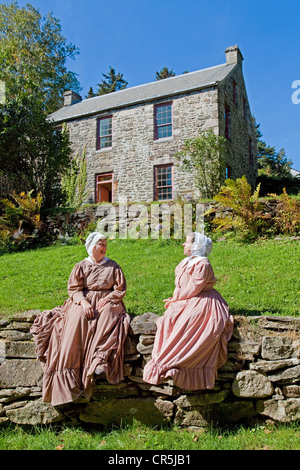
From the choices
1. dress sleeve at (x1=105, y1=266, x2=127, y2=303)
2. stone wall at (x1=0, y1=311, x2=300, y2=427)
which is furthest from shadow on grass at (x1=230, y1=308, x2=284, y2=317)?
dress sleeve at (x1=105, y1=266, x2=127, y2=303)

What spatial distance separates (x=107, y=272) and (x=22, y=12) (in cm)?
2923

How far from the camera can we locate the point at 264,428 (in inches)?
146

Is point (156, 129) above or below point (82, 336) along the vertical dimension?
above

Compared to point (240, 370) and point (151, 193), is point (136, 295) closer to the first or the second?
point (240, 370)

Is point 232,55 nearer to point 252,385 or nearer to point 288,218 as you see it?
point 288,218

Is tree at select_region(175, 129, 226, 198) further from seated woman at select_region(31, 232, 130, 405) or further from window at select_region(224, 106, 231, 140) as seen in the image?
seated woman at select_region(31, 232, 130, 405)

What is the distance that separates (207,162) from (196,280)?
11.6 meters

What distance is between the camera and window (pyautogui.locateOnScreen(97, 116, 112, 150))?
18344 mm

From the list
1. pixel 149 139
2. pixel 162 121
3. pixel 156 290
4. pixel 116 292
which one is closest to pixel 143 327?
pixel 116 292

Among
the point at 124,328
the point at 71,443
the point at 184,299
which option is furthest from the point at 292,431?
the point at 71,443

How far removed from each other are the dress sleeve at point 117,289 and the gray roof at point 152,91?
13.4 meters

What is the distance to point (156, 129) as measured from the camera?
55.7ft

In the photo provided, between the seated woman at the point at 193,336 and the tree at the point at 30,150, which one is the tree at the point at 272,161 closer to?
the tree at the point at 30,150

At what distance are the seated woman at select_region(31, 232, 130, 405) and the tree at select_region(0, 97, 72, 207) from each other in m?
10.4
